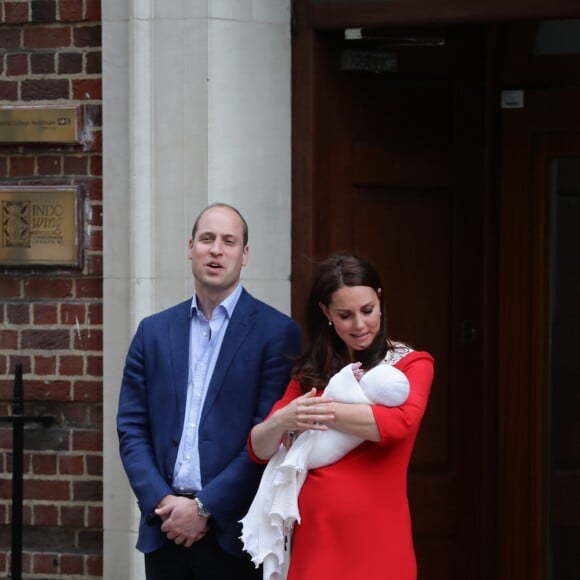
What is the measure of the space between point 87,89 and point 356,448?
2.29 m

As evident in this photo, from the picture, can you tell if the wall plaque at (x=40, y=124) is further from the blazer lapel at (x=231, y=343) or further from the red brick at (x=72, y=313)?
the blazer lapel at (x=231, y=343)

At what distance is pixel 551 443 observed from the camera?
20.4 feet

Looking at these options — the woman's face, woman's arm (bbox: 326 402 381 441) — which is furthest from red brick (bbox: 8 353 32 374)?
woman's arm (bbox: 326 402 381 441)

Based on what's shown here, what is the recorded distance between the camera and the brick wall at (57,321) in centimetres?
538

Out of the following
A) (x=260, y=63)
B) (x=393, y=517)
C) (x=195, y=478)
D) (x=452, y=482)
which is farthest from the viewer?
(x=452, y=482)

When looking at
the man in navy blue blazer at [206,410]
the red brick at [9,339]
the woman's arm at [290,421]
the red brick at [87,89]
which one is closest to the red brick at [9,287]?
the red brick at [9,339]

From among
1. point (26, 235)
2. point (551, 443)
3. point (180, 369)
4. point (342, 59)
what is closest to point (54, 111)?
point (26, 235)

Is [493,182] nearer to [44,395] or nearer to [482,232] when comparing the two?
[482,232]

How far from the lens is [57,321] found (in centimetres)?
541

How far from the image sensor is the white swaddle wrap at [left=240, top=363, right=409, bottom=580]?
12.1ft

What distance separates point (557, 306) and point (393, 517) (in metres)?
2.76

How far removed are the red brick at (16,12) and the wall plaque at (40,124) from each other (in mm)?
360

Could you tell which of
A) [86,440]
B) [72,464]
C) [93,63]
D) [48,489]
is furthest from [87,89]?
[48,489]

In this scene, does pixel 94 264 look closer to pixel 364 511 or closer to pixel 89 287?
pixel 89 287
